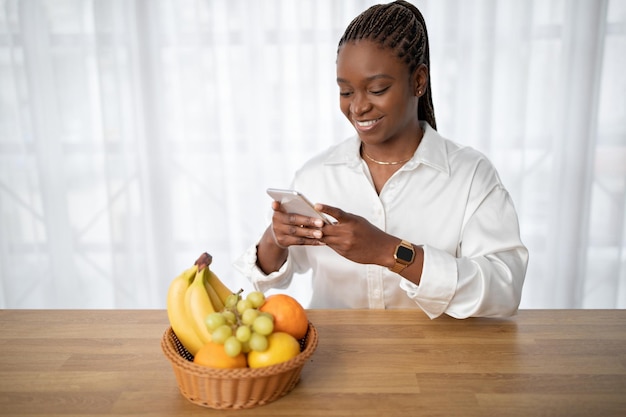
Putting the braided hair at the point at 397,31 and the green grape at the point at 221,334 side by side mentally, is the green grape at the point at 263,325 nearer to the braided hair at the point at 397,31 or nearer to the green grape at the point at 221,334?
the green grape at the point at 221,334

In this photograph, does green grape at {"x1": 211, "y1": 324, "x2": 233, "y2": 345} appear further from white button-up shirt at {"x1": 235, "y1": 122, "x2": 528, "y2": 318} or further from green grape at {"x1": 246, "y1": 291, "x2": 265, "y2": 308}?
white button-up shirt at {"x1": 235, "y1": 122, "x2": 528, "y2": 318}

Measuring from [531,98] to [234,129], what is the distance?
1.64 metres

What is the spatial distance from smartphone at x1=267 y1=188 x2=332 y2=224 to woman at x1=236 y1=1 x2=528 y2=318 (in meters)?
0.03

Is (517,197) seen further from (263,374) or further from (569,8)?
(263,374)

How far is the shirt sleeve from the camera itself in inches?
56.6

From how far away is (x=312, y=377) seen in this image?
1209 mm

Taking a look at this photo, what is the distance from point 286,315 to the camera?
3.84ft

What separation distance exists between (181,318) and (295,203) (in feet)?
1.31

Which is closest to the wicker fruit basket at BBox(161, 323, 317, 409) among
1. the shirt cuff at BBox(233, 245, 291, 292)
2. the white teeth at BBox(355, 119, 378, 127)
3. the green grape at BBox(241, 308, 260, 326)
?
the green grape at BBox(241, 308, 260, 326)

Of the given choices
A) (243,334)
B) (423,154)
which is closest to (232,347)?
(243,334)

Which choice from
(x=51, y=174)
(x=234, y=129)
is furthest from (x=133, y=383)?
(x=51, y=174)

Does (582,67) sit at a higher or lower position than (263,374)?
higher

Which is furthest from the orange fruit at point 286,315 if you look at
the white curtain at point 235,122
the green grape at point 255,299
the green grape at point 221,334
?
the white curtain at point 235,122

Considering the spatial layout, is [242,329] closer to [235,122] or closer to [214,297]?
Answer: [214,297]
